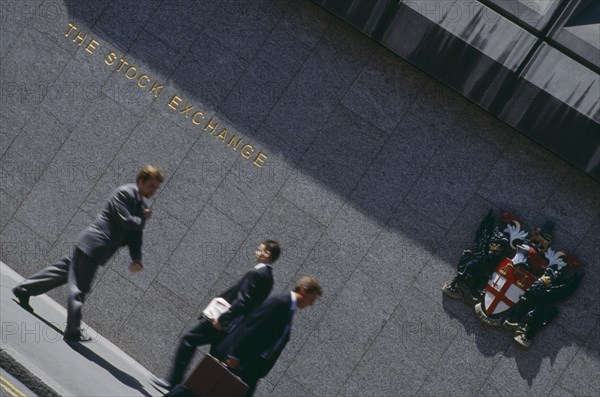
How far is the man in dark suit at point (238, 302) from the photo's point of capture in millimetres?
9086

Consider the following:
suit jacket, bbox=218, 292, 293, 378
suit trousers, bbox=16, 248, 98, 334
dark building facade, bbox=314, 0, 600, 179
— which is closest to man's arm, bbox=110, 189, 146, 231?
suit trousers, bbox=16, 248, 98, 334

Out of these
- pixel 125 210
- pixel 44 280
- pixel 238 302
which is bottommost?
pixel 44 280

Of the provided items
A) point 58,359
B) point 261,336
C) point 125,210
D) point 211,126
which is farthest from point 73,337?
point 211,126

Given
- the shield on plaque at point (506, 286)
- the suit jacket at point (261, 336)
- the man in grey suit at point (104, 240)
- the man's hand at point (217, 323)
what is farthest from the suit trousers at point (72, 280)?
the shield on plaque at point (506, 286)

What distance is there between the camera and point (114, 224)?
9492mm

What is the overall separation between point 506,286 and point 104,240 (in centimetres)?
535

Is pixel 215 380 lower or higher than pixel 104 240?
lower

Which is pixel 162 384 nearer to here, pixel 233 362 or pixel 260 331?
pixel 233 362

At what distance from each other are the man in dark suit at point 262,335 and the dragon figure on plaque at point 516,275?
12.6ft

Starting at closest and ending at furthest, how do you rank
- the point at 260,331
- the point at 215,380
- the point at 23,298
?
the point at 215,380
the point at 260,331
the point at 23,298

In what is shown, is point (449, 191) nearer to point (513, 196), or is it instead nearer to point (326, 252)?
point (513, 196)

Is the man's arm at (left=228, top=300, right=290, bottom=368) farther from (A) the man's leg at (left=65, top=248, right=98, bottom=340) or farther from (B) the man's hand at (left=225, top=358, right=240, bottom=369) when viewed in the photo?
(A) the man's leg at (left=65, top=248, right=98, bottom=340)

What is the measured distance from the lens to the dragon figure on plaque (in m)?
11.7

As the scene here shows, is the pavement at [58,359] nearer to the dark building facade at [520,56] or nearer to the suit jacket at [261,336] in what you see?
the suit jacket at [261,336]
